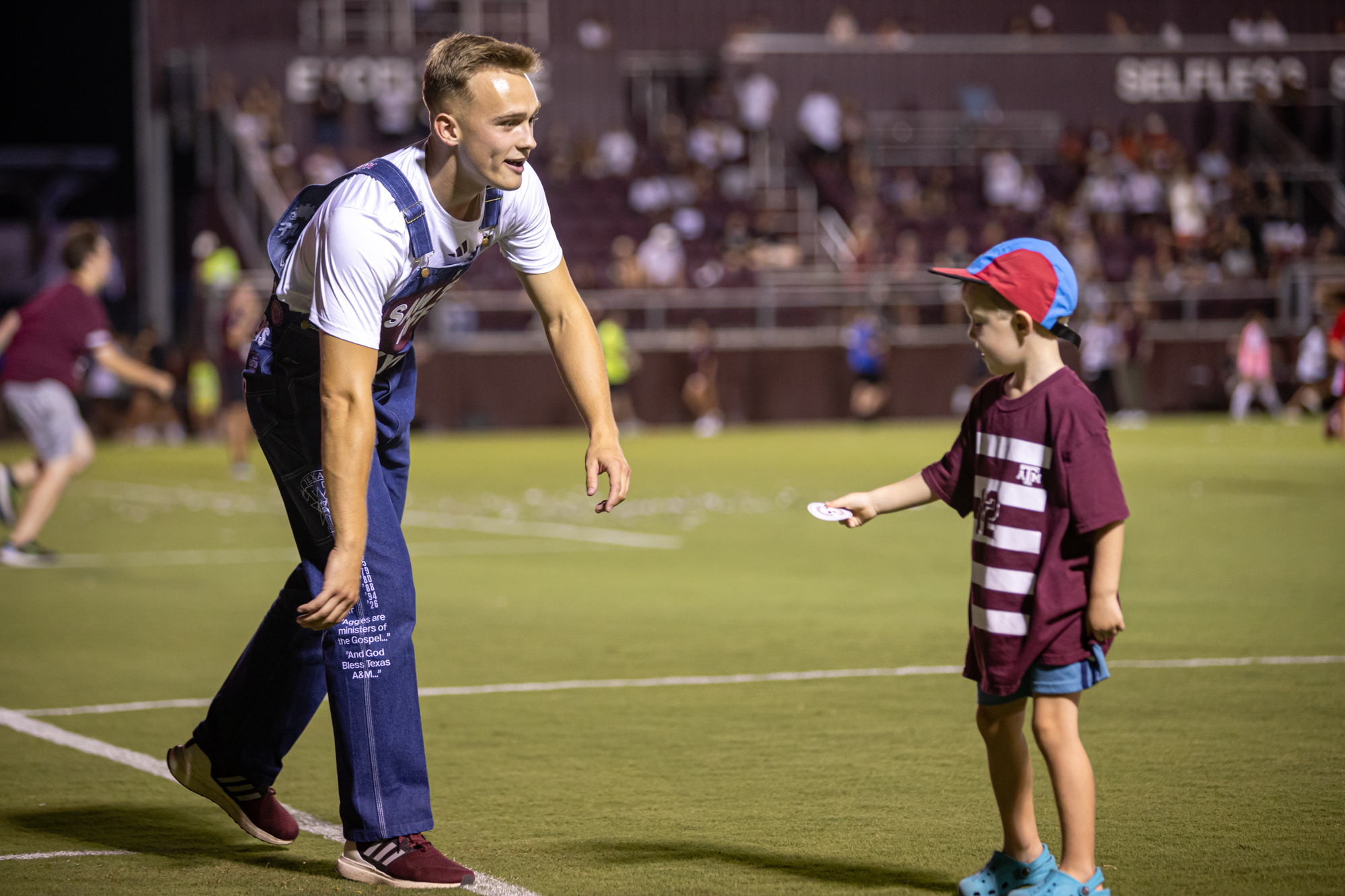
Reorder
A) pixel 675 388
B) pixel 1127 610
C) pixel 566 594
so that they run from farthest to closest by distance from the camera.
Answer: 1. pixel 675 388
2. pixel 566 594
3. pixel 1127 610

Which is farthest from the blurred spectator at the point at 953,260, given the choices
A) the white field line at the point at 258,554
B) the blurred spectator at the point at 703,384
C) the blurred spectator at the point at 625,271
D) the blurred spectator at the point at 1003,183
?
the white field line at the point at 258,554

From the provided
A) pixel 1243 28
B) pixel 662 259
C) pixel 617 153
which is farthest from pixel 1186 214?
pixel 617 153

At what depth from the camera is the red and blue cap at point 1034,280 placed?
4.15m

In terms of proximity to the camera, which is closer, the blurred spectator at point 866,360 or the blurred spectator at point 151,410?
the blurred spectator at point 151,410

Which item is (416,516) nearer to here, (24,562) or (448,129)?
(24,562)

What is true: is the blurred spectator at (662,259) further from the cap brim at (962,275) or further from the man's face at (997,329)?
the man's face at (997,329)

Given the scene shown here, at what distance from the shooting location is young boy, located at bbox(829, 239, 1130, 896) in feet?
13.2

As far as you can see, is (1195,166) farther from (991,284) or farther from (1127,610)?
(991,284)

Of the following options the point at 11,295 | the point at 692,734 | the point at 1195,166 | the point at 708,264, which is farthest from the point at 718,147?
the point at 692,734

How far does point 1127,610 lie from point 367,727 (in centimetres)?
573

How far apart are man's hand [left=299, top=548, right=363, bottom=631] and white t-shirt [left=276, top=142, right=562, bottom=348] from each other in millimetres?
535

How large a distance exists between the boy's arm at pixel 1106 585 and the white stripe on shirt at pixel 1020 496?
15 centimetres

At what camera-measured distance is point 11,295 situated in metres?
32.8

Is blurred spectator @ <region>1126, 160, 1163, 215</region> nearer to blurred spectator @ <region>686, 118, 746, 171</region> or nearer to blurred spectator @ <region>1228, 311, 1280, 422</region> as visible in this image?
blurred spectator @ <region>1228, 311, 1280, 422</region>
